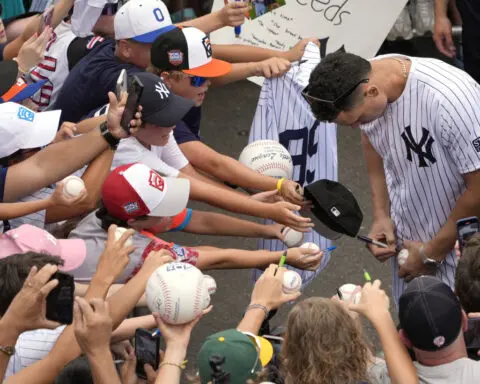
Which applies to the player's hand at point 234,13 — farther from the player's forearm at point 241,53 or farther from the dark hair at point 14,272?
the dark hair at point 14,272

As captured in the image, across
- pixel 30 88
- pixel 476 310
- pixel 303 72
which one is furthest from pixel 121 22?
pixel 476 310

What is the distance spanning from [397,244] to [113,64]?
6.08 ft

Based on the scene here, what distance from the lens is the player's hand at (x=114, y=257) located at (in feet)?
13.6

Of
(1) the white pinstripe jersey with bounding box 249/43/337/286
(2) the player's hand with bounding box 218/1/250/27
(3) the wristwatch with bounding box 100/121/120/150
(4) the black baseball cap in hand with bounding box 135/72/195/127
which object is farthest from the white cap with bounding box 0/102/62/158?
(2) the player's hand with bounding box 218/1/250/27

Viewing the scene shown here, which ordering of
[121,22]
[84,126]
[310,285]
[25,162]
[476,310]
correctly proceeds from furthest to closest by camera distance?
[310,285], [121,22], [84,126], [25,162], [476,310]

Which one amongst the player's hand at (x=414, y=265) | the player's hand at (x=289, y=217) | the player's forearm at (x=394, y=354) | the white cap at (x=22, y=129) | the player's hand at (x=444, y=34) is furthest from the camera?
the player's hand at (x=444, y=34)

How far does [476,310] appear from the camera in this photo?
3.93 metres

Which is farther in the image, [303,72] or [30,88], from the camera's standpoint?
[303,72]

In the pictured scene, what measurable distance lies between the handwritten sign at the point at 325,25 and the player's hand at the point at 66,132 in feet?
6.01

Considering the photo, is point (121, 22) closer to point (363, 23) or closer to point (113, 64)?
point (113, 64)

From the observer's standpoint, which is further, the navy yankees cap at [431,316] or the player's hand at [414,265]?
the player's hand at [414,265]

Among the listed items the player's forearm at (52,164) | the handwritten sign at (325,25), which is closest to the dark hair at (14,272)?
the player's forearm at (52,164)

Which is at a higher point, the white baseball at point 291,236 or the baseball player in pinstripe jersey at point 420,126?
the baseball player in pinstripe jersey at point 420,126

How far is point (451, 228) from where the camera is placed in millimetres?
4855
